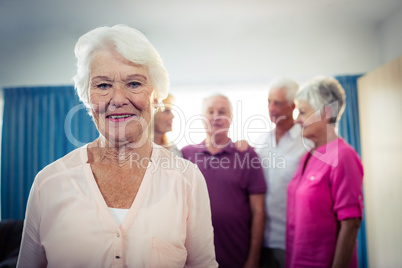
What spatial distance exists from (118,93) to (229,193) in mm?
382

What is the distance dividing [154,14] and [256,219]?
63 cm

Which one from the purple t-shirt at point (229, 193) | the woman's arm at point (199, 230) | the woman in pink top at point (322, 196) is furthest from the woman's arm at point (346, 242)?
the woman's arm at point (199, 230)

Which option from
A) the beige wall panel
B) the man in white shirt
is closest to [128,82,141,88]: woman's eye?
the man in white shirt

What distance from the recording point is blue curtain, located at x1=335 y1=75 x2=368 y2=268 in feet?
3.18

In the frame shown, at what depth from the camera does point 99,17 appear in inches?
28.7

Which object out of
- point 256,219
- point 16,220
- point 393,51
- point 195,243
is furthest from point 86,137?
point 393,51

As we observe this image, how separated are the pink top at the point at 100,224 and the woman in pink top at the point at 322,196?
0.35 m

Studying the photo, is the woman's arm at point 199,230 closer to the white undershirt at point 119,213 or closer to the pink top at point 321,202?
the white undershirt at point 119,213

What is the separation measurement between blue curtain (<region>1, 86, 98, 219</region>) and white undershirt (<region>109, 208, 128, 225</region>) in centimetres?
18

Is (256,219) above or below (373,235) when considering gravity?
above

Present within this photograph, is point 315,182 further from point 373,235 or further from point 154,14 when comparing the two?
point 154,14

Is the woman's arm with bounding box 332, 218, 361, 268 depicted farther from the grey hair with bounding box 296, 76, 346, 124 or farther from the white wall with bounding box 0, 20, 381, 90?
the white wall with bounding box 0, 20, 381, 90

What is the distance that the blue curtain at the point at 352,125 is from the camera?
0.97 m

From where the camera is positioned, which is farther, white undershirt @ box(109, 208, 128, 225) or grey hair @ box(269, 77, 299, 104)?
grey hair @ box(269, 77, 299, 104)
